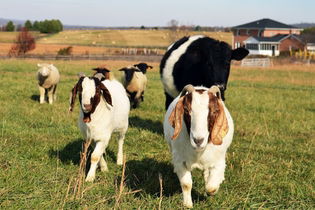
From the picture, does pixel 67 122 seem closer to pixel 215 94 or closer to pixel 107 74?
pixel 107 74

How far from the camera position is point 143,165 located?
6.73m

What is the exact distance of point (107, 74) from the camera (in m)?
9.09

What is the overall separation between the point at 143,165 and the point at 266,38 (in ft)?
266

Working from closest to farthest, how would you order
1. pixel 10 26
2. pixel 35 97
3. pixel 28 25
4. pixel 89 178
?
pixel 89 178, pixel 35 97, pixel 10 26, pixel 28 25

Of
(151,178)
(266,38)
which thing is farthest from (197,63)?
(266,38)

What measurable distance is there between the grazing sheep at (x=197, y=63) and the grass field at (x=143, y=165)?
139 cm

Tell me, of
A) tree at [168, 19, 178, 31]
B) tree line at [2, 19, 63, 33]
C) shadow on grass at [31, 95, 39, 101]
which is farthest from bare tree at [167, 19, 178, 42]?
shadow on grass at [31, 95, 39, 101]

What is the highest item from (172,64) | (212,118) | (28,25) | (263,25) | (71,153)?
(28,25)

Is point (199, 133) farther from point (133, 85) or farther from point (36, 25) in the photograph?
point (36, 25)

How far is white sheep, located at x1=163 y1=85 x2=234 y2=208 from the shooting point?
4184mm

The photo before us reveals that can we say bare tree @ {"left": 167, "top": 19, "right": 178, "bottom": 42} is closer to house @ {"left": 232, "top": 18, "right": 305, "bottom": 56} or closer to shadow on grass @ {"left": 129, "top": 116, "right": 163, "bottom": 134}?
house @ {"left": 232, "top": 18, "right": 305, "bottom": 56}

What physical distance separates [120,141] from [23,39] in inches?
2505

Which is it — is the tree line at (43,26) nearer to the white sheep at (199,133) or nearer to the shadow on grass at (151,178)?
the shadow on grass at (151,178)

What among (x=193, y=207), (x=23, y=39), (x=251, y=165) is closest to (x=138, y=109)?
(x=251, y=165)
